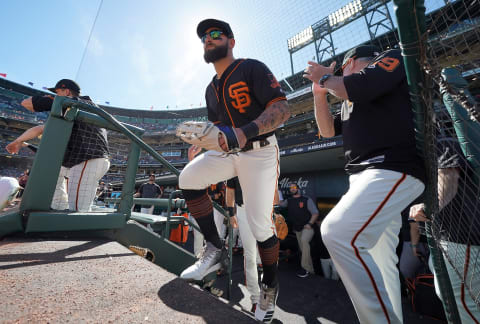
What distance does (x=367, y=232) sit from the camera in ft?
3.26

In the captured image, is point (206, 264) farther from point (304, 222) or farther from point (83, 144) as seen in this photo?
point (304, 222)

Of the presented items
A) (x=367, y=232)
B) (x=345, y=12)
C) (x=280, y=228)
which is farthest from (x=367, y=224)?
(x=345, y=12)

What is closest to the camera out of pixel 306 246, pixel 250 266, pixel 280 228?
pixel 250 266

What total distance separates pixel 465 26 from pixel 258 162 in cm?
125

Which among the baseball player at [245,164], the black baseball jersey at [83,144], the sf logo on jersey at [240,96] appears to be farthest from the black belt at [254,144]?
the black baseball jersey at [83,144]

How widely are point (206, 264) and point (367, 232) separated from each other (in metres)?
1.25

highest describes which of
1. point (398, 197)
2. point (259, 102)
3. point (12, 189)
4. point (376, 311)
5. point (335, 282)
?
point (259, 102)

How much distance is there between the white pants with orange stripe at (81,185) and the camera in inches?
95.6

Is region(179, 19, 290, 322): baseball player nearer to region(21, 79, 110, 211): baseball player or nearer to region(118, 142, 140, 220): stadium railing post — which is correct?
region(118, 142, 140, 220): stadium railing post

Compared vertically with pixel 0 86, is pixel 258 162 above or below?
below

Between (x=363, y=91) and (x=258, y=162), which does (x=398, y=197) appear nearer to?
(x=363, y=91)

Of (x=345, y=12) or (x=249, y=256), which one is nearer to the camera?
(x=249, y=256)

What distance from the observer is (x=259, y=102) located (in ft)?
5.66

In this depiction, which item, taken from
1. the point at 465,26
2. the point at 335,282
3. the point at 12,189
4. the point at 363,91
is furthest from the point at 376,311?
the point at 335,282
